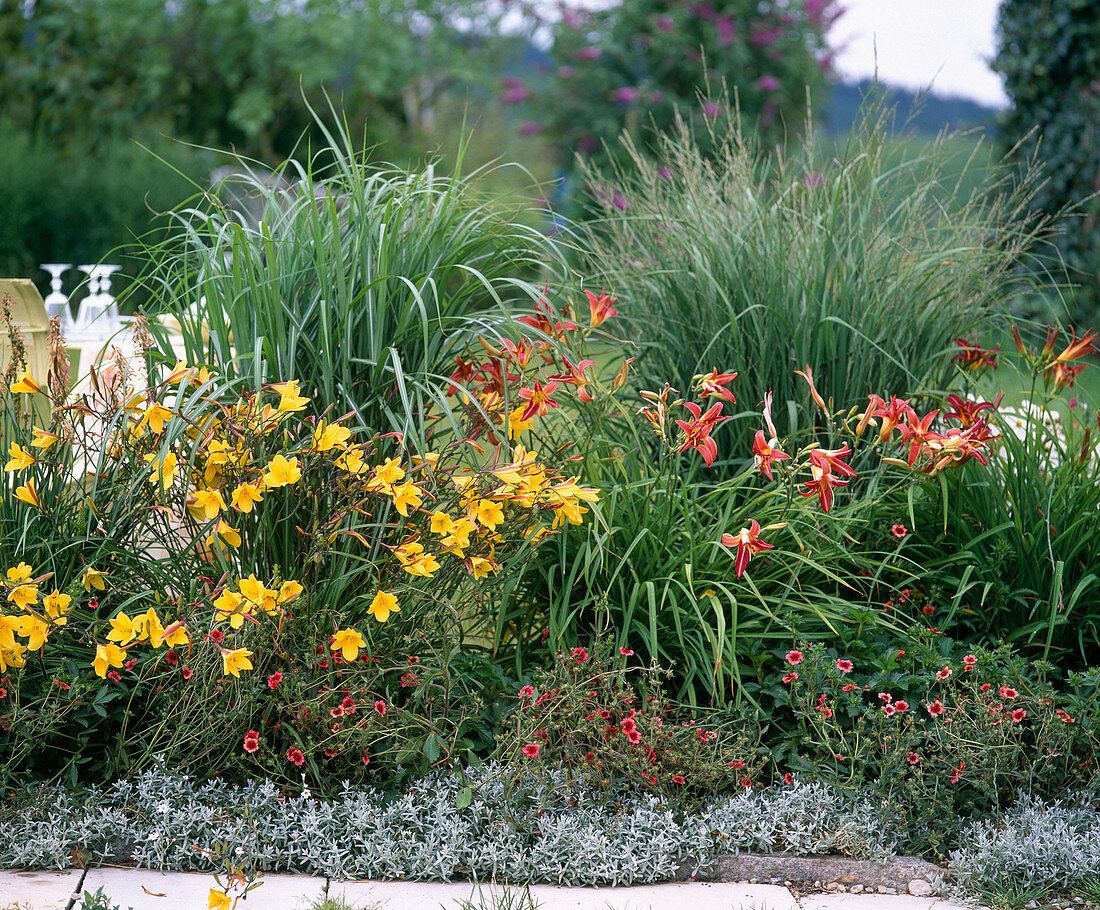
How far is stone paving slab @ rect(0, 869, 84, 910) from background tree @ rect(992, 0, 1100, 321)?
6.88 metres

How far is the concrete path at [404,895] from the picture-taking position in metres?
1.67

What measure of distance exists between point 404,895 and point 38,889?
617mm

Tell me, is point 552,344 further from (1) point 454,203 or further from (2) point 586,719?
(2) point 586,719

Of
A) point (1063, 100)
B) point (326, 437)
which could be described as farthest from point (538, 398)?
point (1063, 100)

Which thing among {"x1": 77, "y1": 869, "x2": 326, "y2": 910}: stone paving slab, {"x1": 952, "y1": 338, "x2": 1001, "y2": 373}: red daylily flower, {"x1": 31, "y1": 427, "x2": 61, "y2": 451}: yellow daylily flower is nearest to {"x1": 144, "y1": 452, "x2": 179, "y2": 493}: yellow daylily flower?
{"x1": 31, "y1": 427, "x2": 61, "y2": 451}: yellow daylily flower

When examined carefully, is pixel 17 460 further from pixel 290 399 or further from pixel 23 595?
pixel 290 399

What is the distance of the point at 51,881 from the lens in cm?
172

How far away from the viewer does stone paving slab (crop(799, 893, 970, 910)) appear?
1.72 meters

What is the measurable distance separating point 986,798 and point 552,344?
128cm

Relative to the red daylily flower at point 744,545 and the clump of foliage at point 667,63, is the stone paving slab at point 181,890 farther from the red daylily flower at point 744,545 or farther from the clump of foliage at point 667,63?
the clump of foliage at point 667,63

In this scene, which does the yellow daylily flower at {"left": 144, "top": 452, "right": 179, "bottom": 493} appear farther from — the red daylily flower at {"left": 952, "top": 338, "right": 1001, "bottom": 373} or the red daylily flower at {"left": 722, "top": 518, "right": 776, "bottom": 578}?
the red daylily flower at {"left": 952, "top": 338, "right": 1001, "bottom": 373}

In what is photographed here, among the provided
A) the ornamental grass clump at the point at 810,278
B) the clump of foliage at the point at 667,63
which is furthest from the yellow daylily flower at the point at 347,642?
the clump of foliage at the point at 667,63

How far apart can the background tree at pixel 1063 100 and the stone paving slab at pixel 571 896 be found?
617 centimetres

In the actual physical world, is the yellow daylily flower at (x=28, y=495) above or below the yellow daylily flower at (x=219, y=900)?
above
